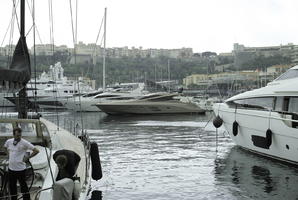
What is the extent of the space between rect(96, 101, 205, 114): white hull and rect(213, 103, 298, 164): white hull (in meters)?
29.6

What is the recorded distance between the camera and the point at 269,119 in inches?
587

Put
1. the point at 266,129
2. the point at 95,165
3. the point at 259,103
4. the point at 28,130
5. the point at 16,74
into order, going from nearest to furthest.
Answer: the point at 16,74, the point at 95,165, the point at 28,130, the point at 266,129, the point at 259,103

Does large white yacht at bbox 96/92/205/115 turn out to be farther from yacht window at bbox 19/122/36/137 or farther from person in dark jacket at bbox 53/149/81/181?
person in dark jacket at bbox 53/149/81/181

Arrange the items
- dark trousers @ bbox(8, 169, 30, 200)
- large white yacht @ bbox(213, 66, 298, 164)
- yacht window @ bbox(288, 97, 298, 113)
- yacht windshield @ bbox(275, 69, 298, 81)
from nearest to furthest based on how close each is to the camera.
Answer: dark trousers @ bbox(8, 169, 30, 200) < large white yacht @ bbox(213, 66, 298, 164) < yacht window @ bbox(288, 97, 298, 113) < yacht windshield @ bbox(275, 69, 298, 81)

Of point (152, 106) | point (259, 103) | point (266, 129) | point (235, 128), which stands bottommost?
point (152, 106)

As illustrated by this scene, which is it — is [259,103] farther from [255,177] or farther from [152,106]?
[152,106]

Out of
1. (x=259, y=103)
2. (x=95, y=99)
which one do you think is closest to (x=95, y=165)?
(x=259, y=103)

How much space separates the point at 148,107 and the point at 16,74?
39846 millimetres

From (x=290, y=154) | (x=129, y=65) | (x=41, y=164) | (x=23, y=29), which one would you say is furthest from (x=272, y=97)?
(x=129, y=65)

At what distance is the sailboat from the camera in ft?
23.0

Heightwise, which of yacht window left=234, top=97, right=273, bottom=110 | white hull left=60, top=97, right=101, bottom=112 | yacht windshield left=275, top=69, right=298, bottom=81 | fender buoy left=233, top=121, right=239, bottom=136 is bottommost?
white hull left=60, top=97, right=101, bottom=112

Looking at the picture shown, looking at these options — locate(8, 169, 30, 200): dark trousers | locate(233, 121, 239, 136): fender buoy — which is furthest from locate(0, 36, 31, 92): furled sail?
locate(233, 121, 239, 136): fender buoy

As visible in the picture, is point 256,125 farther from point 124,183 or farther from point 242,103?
point 124,183

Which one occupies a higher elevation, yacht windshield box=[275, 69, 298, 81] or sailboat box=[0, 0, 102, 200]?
yacht windshield box=[275, 69, 298, 81]
